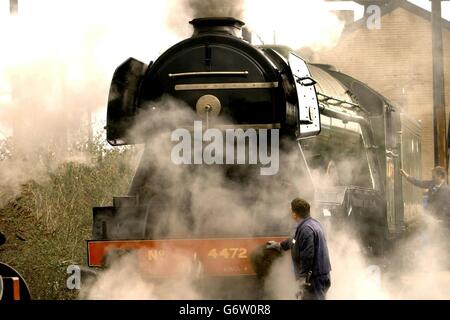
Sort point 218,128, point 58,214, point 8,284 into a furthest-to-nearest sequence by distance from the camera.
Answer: point 58,214, point 218,128, point 8,284

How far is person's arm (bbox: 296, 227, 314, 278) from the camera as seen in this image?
6871 mm

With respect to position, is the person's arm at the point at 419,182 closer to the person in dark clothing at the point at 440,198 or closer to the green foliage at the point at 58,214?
the person in dark clothing at the point at 440,198

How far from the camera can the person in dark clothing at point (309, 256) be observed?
6.88 meters

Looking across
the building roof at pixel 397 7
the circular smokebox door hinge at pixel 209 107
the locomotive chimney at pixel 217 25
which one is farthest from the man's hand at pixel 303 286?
the building roof at pixel 397 7

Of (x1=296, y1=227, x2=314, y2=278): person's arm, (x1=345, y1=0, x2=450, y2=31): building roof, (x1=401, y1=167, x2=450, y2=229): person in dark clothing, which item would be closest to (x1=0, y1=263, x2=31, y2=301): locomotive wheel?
(x1=296, y1=227, x2=314, y2=278): person's arm

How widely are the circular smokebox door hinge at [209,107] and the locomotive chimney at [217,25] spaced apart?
61cm

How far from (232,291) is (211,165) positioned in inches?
41.4

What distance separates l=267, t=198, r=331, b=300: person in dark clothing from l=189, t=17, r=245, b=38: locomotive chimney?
1882 millimetres

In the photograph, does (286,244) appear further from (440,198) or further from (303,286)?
(440,198)

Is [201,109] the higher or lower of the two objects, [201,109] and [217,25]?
the lower

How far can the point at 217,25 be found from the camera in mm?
8156

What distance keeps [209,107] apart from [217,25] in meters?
0.76

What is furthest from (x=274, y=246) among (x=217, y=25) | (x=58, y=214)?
(x=58, y=214)
